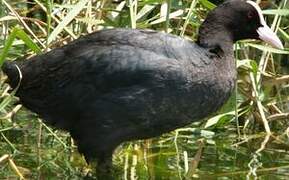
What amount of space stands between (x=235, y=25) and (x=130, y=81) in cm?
72

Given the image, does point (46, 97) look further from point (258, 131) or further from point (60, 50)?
point (258, 131)

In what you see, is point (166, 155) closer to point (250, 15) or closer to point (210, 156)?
point (210, 156)

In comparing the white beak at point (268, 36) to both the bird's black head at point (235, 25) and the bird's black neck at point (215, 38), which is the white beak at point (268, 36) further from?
the bird's black neck at point (215, 38)

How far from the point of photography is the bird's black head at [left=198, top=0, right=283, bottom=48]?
5281 millimetres

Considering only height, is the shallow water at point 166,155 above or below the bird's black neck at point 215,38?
Answer: below

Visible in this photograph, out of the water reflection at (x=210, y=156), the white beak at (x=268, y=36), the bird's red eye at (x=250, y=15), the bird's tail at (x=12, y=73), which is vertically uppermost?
the bird's red eye at (x=250, y=15)

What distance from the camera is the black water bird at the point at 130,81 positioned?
495cm

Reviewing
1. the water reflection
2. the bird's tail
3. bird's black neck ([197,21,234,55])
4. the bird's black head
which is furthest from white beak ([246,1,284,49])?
the bird's tail

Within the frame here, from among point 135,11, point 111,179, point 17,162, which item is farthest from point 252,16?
point 17,162

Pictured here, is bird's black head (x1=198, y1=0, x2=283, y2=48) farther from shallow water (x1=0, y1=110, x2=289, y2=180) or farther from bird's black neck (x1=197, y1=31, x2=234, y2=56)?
shallow water (x1=0, y1=110, x2=289, y2=180)

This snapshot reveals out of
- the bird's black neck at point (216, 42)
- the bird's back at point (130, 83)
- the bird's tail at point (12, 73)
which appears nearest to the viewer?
the bird's back at point (130, 83)

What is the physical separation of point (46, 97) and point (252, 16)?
1165 millimetres

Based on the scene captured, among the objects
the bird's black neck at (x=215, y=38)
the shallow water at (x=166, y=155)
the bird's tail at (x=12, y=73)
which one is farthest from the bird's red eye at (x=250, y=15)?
the bird's tail at (x=12, y=73)

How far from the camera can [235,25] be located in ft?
17.6
